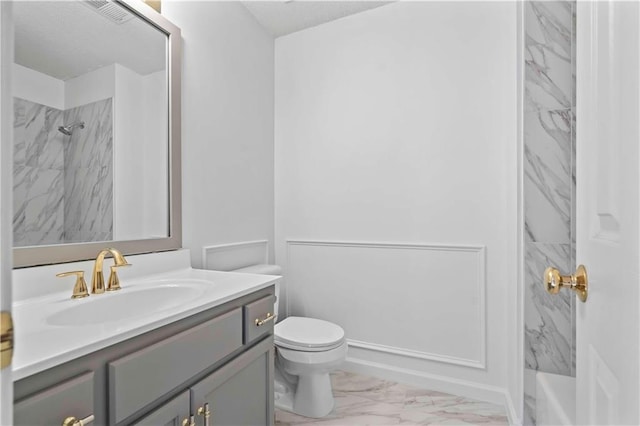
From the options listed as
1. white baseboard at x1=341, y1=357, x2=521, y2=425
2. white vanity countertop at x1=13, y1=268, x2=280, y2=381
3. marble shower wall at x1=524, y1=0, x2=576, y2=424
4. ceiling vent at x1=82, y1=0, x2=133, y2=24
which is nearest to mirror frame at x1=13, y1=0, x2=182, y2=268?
ceiling vent at x1=82, y1=0, x2=133, y2=24

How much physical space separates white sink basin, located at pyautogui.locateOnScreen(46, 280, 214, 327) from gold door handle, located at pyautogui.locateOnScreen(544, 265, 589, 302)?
0.95m

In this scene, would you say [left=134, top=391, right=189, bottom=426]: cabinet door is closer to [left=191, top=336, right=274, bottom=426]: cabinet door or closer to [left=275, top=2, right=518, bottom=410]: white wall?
[left=191, top=336, right=274, bottom=426]: cabinet door

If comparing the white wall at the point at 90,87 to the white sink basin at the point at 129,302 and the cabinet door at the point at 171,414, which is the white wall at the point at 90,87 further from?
the cabinet door at the point at 171,414

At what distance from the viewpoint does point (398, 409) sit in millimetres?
1913

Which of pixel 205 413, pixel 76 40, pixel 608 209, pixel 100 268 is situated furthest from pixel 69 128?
pixel 608 209

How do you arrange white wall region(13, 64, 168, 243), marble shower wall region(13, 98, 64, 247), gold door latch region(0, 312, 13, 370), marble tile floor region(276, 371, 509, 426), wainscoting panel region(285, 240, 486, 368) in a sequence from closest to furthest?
gold door latch region(0, 312, 13, 370)
marble shower wall region(13, 98, 64, 247)
white wall region(13, 64, 168, 243)
marble tile floor region(276, 371, 509, 426)
wainscoting panel region(285, 240, 486, 368)

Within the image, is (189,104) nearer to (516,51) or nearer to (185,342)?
(185,342)

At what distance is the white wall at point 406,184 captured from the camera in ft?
6.54

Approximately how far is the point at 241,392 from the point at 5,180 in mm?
1106

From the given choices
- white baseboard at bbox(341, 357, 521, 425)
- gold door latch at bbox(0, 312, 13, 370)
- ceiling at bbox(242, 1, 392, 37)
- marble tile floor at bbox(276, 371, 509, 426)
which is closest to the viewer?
gold door latch at bbox(0, 312, 13, 370)

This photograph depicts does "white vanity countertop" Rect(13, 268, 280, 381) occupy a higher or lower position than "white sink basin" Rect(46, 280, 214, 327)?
higher

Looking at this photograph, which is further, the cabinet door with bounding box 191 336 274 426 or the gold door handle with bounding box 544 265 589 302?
the cabinet door with bounding box 191 336 274 426

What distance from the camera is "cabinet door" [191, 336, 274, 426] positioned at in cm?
102

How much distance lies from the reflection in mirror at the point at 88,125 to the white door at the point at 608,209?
1544 mm
